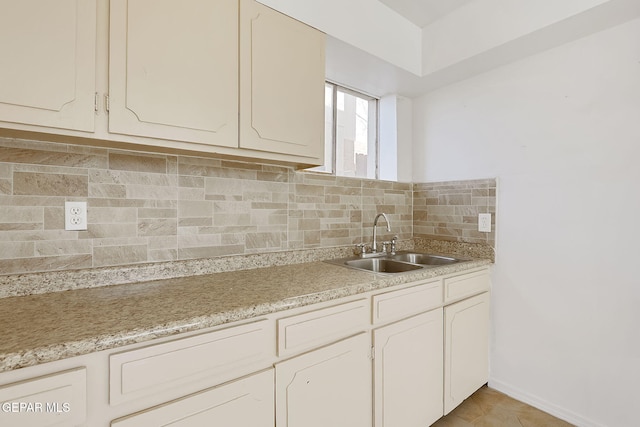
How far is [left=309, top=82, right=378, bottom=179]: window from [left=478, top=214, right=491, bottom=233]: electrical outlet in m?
0.87

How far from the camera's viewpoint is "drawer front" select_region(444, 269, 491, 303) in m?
1.75

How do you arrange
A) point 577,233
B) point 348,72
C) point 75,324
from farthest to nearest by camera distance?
point 348,72, point 577,233, point 75,324

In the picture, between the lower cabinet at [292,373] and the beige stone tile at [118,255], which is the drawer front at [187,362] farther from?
the beige stone tile at [118,255]

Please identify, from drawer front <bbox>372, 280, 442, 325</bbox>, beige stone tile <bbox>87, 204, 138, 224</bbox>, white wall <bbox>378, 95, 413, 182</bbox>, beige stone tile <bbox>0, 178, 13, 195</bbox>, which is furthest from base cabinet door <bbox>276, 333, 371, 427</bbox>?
white wall <bbox>378, 95, 413, 182</bbox>

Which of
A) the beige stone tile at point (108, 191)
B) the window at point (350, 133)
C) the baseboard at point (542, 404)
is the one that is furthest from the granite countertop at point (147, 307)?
the baseboard at point (542, 404)

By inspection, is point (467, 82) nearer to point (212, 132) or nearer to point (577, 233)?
point (577, 233)

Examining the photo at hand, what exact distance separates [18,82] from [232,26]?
76 cm

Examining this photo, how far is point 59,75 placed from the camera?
3.20ft

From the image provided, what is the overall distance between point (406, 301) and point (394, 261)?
548 millimetres

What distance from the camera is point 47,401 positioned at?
2.32ft

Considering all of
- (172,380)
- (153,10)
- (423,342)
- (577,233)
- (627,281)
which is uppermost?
(153,10)

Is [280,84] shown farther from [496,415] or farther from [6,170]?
[496,415]

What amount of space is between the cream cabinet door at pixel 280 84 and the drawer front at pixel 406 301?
30.0 inches

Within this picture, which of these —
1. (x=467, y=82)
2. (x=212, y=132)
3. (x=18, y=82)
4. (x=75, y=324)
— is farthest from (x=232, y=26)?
(x=467, y=82)
